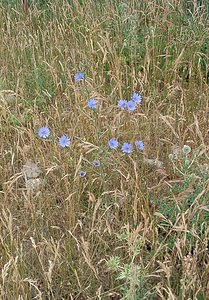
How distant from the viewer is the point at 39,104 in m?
3.05

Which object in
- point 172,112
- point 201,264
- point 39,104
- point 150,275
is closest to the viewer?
point 150,275

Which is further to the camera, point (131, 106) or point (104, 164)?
point (131, 106)

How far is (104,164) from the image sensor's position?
7.58 feet

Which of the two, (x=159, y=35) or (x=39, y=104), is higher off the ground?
(x=159, y=35)

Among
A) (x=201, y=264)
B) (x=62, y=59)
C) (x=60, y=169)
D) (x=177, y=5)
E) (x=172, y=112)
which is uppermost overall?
(x=177, y=5)

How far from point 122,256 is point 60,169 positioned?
21.1 inches

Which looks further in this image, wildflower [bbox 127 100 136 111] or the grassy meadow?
wildflower [bbox 127 100 136 111]

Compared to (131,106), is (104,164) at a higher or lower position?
lower

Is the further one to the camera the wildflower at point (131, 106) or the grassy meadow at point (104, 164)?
the wildflower at point (131, 106)

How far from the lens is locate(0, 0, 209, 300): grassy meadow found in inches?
77.3

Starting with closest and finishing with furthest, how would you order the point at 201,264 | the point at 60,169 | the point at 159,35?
the point at 201,264
the point at 60,169
the point at 159,35

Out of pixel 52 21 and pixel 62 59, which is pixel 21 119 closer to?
pixel 62 59

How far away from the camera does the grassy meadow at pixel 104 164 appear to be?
196 cm

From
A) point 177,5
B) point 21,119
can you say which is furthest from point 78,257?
point 177,5
